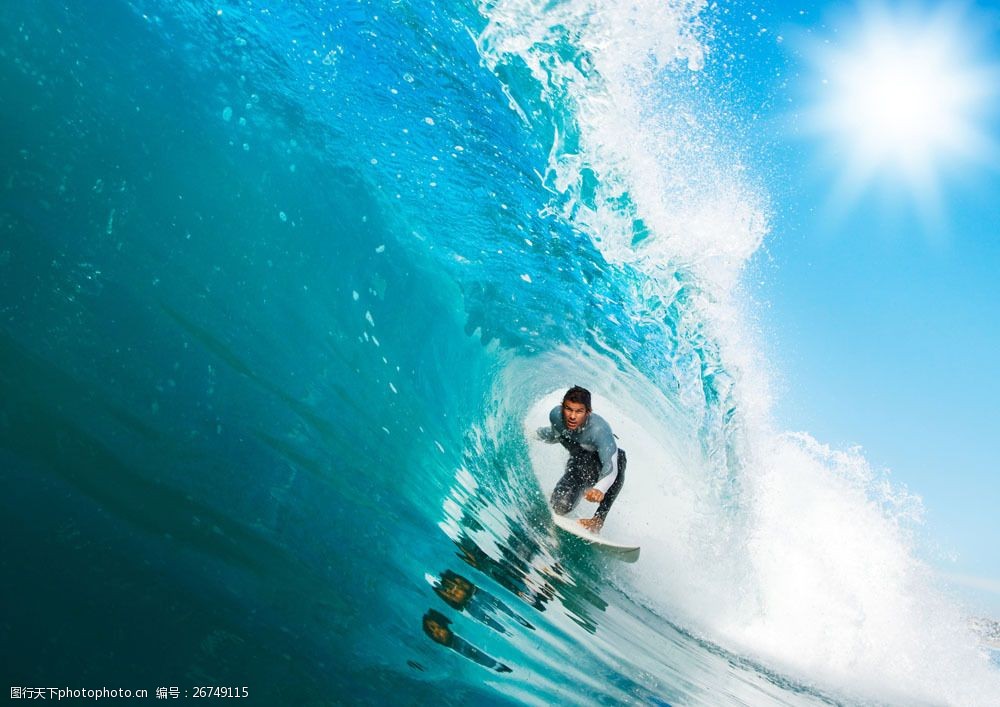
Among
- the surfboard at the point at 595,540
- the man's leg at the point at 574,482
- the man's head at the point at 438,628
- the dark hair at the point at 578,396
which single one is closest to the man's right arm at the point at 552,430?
the man's leg at the point at 574,482

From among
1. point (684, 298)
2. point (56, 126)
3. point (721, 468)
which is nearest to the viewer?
point (56, 126)

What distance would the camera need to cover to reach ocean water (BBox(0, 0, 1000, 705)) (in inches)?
95.8

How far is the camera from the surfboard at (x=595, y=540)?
5289 mm

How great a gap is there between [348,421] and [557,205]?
142 inches

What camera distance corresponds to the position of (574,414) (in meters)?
5.47

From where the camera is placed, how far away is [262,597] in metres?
2.47

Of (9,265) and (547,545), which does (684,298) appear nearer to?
(547,545)

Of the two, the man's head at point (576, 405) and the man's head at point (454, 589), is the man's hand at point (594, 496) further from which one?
the man's head at point (454, 589)

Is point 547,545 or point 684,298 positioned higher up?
point 684,298

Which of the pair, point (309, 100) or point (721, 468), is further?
point (721, 468)

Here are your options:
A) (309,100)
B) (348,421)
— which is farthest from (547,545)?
(309,100)

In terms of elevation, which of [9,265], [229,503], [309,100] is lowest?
[229,503]

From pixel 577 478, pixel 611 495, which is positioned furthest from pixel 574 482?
pixel 611 495

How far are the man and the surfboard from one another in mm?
178
